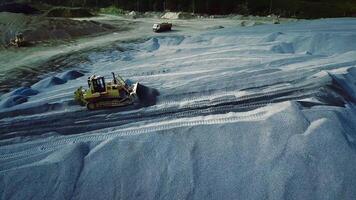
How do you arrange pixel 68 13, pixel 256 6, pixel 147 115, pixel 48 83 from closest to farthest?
pixel 147 115 < pixel 48 83 < pixel 68 13 < pixel 256 6

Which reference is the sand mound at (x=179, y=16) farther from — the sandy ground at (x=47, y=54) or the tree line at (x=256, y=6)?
the sandy ground at (x=47, y=54)

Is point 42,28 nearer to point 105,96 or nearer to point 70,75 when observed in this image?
point 70,75

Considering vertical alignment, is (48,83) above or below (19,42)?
below

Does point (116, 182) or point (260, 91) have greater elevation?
point (260, 91)

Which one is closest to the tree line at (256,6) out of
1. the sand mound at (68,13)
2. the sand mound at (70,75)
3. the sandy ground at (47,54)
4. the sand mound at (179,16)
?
the sand mound at (179,16)

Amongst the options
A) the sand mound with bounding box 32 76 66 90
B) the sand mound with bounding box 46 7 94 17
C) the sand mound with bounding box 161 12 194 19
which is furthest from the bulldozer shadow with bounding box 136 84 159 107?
the sand mound with bounding box 46 7 94 17

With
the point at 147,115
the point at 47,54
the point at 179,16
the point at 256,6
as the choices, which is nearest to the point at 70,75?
the point at 47,54

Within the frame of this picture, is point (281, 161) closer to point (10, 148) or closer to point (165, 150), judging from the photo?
point (165, 150)

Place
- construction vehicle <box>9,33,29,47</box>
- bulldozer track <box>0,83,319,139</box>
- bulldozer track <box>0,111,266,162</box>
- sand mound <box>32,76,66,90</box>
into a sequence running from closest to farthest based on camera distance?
bulldozer track <box>0,111,266,162</box> → bulldozer track <box>0,83,319,139</box> → sand mound <box>32,76,66,90</box> → construction vehicle <box>9,33,29,47</box>

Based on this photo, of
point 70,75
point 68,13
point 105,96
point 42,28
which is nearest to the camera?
point 105,96

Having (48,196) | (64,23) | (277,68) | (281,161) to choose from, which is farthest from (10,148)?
(64,23)

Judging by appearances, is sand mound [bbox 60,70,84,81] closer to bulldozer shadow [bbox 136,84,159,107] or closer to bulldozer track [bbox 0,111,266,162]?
bulldozer shadow [bbox 136,84,159,107]
